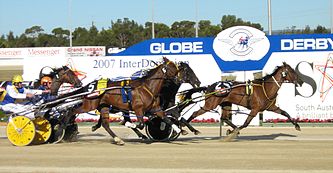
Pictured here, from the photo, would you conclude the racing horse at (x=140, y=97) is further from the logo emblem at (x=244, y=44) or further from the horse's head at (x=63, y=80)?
the logo emblem at (x=244, y=44)

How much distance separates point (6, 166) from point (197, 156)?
11.2 ft

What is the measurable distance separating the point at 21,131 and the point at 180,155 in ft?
13.7

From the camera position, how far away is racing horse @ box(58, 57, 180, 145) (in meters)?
13.7

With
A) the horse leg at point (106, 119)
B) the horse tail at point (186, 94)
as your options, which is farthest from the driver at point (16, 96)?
the horse tail at point (186, 94)

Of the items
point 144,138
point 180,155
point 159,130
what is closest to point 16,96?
point 144,138

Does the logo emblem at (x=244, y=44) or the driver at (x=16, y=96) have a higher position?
the logo emblem at (x=244, y=44)

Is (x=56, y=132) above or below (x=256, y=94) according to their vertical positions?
below

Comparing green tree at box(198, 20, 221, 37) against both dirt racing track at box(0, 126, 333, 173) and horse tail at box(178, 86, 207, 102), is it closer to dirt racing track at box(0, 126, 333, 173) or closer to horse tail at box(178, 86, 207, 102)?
horse tail at box(178, 86, 207, 102)

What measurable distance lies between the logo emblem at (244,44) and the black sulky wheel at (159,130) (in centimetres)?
795

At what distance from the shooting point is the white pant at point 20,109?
46.2 feet

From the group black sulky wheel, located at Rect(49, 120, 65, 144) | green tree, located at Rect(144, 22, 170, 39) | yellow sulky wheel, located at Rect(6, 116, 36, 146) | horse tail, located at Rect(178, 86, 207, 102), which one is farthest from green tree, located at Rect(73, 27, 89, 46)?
yellow sulky wheel, located at Rect(6, 116, 36, 146)

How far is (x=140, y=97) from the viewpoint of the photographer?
44.9ft

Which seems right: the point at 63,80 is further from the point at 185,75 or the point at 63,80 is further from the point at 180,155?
the point at 180,155

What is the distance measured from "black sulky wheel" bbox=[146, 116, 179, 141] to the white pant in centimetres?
273
